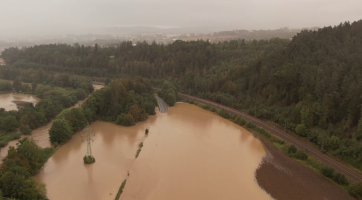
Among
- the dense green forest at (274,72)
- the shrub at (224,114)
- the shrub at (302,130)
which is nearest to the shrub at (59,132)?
the shrub at (224,114)

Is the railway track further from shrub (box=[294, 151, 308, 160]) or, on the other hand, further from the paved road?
the paved road

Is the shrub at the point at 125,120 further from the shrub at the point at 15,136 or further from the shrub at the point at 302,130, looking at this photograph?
the shrub at the point at 302,130

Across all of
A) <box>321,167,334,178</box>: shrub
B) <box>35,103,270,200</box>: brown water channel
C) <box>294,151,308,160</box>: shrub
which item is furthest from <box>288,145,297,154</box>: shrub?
<box>321,167,334,178</box>: shrub

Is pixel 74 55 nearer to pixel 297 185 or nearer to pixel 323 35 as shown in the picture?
pixel 323 35

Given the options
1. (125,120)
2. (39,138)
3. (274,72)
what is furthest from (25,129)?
(274,72)

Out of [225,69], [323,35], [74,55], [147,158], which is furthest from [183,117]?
[74,55]
